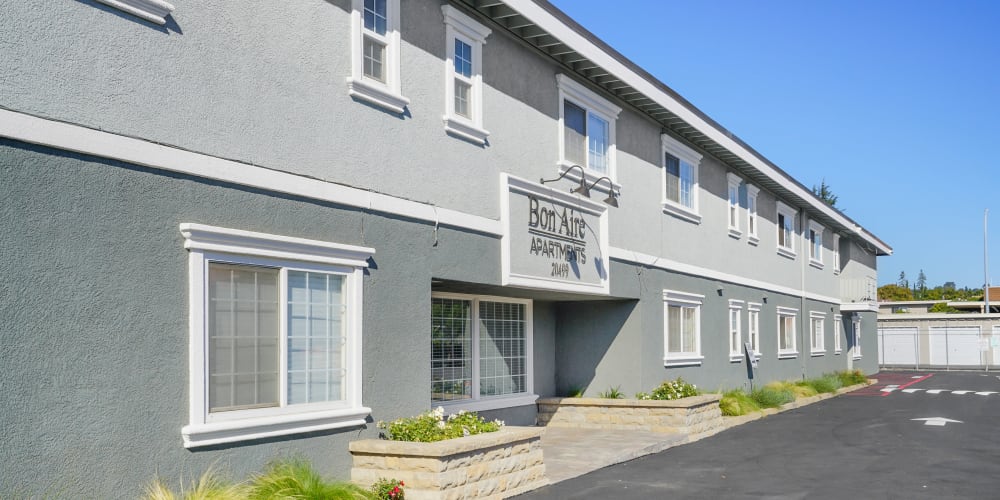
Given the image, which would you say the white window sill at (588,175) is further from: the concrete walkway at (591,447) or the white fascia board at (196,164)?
the concrete walkway at (591,447)

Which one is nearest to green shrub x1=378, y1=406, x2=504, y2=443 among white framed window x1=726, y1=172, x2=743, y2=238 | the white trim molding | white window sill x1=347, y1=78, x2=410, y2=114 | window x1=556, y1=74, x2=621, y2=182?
white window sill x1=347, y1=78, x2=410, y2=114

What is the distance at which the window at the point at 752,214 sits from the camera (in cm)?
2622

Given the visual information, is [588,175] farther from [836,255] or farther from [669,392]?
[836,255]

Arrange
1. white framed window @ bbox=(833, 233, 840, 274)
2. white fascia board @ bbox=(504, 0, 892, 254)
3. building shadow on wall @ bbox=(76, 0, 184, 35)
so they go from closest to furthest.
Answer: building shadow on wall @ bbox=(76, 0, 184, 35) → white fascia board @ bbox=(504, 0, 892, 254) → white framed window @ bbox=(833, 233, 840, 274)

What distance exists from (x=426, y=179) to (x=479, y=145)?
60.1 inches

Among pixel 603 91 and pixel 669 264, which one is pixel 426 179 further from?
pixel 669 264

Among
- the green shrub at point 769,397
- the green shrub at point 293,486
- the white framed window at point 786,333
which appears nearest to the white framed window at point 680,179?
the green shrub at point 769,397

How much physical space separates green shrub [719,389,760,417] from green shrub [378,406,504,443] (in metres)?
10.1

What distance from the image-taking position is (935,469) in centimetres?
1365

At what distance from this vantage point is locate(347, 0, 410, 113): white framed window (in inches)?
427

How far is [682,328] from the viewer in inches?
Result: 813

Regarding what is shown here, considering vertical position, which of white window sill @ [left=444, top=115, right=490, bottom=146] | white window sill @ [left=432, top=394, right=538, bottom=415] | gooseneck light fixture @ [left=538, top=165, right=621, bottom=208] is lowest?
white window sill @ [left=432, top=394, right=538, bottom=415]

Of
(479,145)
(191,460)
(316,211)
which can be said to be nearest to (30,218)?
(191,460)

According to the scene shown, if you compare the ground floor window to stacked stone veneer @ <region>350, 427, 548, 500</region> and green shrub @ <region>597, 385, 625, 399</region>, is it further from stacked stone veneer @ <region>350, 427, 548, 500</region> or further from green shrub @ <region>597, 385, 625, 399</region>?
stacked stone veneer @ <region>350, 427, 548, 500</region>
